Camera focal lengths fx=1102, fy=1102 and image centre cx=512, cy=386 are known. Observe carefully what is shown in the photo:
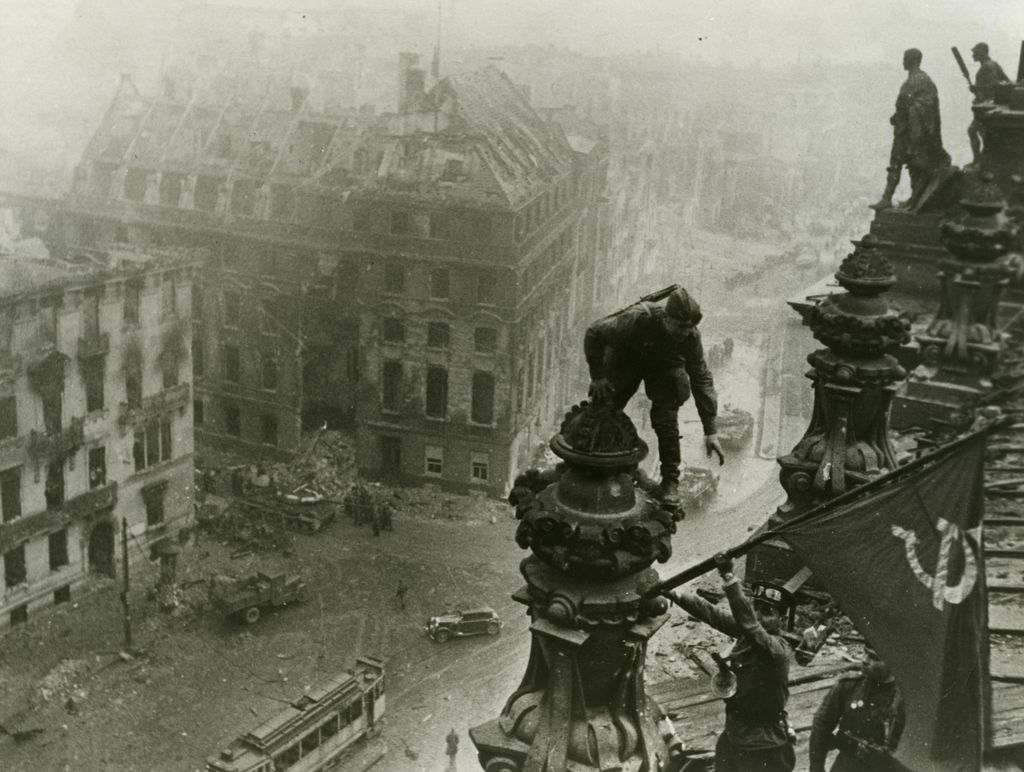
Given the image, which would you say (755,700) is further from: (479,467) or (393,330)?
(393,330)

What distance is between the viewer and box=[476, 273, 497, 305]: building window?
152 ft

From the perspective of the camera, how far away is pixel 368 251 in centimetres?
4759

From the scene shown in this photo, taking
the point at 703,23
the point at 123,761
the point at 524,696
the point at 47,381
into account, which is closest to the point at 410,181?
the point at 47,381

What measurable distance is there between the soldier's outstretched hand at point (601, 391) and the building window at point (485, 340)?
134 feet

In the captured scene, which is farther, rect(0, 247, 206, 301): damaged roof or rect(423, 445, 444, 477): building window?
rect(423, 445, 444, 477): building window

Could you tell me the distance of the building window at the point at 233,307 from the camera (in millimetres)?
51250

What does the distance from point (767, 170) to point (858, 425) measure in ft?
231

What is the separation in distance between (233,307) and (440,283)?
429 inches

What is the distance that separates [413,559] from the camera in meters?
42.5

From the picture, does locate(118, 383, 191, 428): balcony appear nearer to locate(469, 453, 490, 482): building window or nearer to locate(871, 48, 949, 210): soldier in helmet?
locate(469, 453, 490, 482): building window

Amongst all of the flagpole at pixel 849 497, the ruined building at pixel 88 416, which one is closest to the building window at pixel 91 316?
the ruined building at pixel 88 416

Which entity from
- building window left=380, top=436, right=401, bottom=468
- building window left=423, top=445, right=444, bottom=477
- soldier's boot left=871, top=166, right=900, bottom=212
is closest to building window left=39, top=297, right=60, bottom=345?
building window left=380, top=436, right=401, bottom=468

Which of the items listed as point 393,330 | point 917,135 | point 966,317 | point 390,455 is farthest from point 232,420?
point 966,317

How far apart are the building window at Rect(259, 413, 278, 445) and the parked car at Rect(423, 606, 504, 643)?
18725mm
